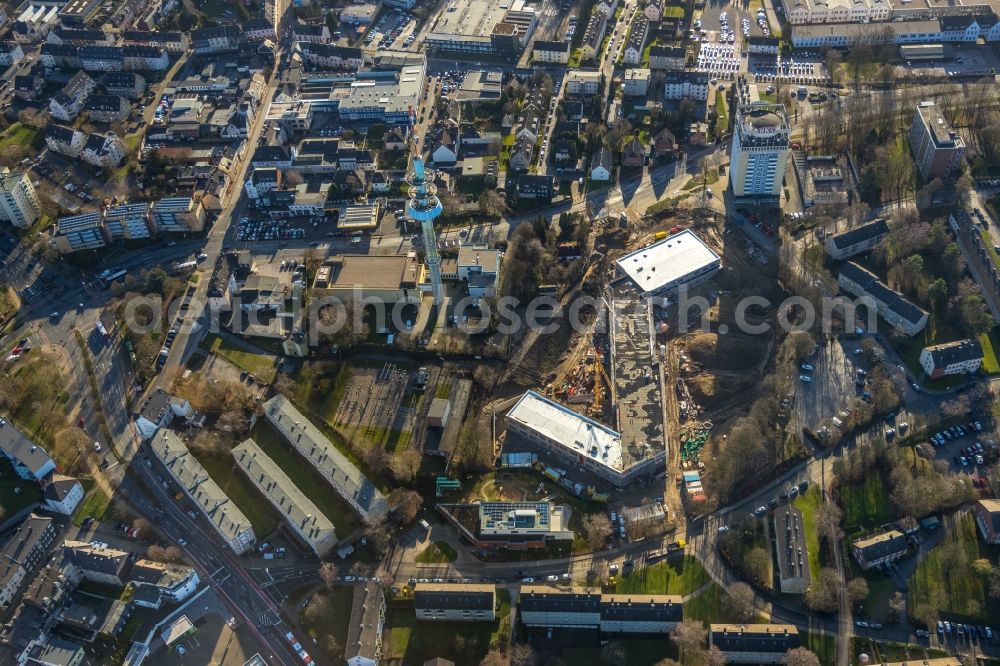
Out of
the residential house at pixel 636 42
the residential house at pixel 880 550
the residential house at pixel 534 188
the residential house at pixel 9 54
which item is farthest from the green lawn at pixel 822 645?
the residential house at pixel 9 54

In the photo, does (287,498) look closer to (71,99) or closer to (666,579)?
(666,579)

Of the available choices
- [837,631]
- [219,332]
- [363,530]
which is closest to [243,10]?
[219,332]

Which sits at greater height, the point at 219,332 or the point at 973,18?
the point at 973,18

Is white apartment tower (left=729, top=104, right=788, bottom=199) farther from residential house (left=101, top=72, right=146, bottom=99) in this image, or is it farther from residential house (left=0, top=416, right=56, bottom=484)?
residential house (left=101, top=72, right=146, bottom=99)

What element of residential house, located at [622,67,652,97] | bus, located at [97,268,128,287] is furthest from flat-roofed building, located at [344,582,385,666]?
residential house, located at [622,67,652,97]

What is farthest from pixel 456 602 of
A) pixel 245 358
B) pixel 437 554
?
pixel 245 358

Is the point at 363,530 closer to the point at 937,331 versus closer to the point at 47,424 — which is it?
the point at 47,424
